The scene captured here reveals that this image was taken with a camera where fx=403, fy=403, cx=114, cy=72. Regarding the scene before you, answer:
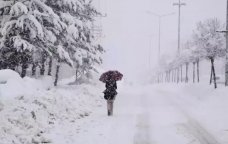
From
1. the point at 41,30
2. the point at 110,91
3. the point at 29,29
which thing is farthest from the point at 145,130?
the point at 29,29

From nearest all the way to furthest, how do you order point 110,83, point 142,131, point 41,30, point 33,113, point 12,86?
1. point 33,113
2. point 142,131
3. point 12,86
4. point 110,83
5. point 41,30

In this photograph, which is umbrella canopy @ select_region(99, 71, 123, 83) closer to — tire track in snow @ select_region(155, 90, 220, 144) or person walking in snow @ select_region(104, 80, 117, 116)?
person walking in snow @ select_region(104, 80, 117, 116)

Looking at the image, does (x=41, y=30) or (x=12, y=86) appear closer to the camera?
(x=12, y=86)

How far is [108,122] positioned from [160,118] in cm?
269

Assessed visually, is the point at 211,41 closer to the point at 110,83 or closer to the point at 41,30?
the point at 110,83

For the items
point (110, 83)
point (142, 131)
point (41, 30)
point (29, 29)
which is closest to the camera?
point (142, 131)

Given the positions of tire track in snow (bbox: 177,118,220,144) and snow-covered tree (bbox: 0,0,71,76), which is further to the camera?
snow-covered tree (bbox: 0,0,71,76)

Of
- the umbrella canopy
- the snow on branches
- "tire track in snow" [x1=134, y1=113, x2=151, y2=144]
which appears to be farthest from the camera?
A: the snow on branches

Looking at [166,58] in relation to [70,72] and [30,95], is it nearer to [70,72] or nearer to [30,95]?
[70,72]

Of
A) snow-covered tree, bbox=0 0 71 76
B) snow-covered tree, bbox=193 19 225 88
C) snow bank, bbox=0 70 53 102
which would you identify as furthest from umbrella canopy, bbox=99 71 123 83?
snow-covered tree, bbox=193 19 225 88

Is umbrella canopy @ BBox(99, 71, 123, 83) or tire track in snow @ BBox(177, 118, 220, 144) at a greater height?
umbrella canopy @ BBox(99, 71, 123, 83)

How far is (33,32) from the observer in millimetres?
19047

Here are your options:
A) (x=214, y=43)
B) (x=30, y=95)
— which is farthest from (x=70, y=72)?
(x=30, y=95)

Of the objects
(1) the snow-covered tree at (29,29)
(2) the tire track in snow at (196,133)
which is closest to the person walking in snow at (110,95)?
(2) the tire track in snow at (196,133)
